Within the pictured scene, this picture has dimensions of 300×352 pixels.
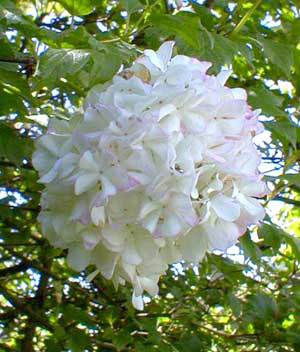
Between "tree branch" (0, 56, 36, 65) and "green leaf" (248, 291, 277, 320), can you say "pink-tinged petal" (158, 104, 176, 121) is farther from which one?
"green leaf" (248, 291, 277, 320)

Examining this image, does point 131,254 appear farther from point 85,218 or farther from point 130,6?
point 130,6

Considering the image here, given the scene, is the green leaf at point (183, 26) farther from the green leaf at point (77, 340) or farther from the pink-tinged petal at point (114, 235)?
the green leaf at point (77, 340)

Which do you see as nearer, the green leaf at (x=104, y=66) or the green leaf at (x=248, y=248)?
the green leaf at (x=104, y=66)

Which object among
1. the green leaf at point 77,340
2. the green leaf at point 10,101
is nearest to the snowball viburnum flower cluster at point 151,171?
the green leaf at point 10,101

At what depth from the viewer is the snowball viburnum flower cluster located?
0.80m

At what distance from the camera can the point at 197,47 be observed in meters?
1.04

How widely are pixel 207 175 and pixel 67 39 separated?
0.36 m

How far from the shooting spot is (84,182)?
2.67ft

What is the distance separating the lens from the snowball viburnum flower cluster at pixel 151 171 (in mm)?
800

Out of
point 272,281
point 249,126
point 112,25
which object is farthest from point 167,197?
point 272,281

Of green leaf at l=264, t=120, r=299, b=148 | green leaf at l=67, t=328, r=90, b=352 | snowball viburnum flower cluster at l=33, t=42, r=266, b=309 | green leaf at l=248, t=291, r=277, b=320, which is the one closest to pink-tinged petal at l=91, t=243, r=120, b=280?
snowball viburnum flower cluster at l=33, t=42, r=266, b=309

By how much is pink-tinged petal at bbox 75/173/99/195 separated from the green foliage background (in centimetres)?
17

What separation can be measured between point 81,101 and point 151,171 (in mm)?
669

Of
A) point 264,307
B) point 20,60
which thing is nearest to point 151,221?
point 20,60
